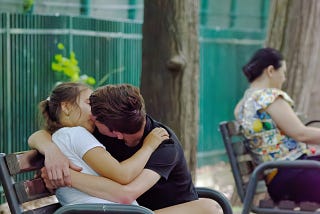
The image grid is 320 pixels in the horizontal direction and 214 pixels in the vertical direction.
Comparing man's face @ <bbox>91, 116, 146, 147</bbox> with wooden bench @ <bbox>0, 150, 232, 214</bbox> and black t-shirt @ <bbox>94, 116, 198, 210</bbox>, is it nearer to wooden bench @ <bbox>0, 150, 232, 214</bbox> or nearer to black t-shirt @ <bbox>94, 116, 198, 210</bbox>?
black t-shirt @ <bbox>94, 116, 198, 210</bbox>

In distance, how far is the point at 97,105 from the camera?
15.5 feet

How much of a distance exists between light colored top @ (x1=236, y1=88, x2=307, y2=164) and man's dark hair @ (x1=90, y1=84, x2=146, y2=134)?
216 cm

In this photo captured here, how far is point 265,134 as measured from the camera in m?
6.77

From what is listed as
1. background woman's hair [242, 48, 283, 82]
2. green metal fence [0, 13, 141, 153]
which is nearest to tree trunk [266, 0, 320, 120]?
background woman's hair [242, 48, 283, 82]

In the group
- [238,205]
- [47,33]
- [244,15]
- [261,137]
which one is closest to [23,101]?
[47,33]

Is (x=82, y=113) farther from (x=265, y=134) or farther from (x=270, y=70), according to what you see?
(x=270, y=70)

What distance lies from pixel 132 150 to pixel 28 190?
1.73 ft

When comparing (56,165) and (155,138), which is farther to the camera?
(155,138)

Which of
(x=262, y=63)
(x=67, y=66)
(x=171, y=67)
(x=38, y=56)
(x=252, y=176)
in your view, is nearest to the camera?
(x=252, y=176)

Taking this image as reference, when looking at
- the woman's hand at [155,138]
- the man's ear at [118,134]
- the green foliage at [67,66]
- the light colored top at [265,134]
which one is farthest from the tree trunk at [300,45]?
the man's ear at [118,134]

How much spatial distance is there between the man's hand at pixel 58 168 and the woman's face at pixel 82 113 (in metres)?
0.24

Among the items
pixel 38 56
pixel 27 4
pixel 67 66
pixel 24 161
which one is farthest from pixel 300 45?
pixel 24 161

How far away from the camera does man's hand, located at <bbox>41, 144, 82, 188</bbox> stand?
466 centimetres

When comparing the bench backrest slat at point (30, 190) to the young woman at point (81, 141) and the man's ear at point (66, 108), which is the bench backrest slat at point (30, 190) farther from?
the man's ear at point (66, 108)
